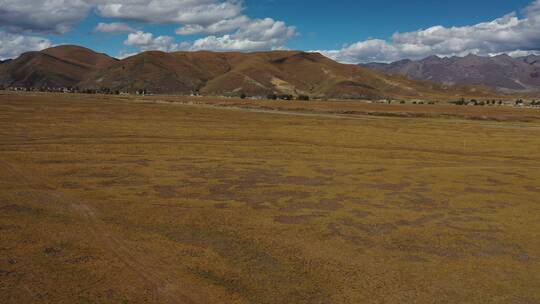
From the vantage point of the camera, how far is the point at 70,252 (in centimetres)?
1094

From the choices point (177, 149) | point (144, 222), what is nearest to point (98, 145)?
point (177, 149)

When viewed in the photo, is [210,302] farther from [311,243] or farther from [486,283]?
[486,283]

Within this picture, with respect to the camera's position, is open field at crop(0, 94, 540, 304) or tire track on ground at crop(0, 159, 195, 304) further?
open field at crop(0, 94, 540, 304)

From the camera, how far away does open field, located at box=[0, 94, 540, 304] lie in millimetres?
9445

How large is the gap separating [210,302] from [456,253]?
21.1 feet

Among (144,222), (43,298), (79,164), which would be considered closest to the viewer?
(43,298)

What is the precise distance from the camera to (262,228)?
13227 mm

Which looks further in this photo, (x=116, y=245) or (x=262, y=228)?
(x=262, y=228)

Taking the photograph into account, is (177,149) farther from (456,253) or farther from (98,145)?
(456,253)

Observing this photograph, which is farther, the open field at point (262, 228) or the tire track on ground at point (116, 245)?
the open field at point (262, 228)

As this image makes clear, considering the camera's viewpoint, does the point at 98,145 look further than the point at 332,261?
Yes

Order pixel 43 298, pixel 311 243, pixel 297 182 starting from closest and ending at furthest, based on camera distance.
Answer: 1. pixel 43 298
2. pixel 311 243
3. pixel 297 182

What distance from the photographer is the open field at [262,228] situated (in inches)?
372

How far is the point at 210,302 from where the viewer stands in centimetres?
880
